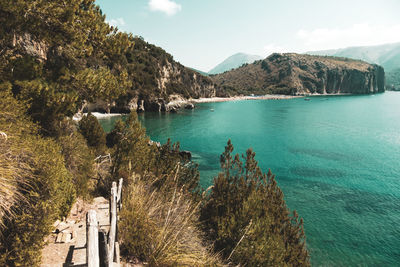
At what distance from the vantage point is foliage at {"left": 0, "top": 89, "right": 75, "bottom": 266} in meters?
4.56

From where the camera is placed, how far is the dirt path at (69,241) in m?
5.34

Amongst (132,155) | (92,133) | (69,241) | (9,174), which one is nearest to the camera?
(9,174)

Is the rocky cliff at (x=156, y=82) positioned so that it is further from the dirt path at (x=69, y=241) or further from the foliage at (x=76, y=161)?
the dirt path at (x=69, y=241)

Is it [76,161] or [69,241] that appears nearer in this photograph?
[69,241]

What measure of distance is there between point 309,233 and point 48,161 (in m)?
16.2

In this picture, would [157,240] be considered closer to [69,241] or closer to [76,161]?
[69,241]

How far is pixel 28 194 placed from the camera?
529 cm

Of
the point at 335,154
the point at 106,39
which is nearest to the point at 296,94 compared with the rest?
the point at 335,154

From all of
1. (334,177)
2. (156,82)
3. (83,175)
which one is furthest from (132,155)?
(156,82)

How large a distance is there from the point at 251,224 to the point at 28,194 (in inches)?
270

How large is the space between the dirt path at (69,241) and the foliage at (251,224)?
414 centimetres

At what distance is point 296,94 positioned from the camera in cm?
17938

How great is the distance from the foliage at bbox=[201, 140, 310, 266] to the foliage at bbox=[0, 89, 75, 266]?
5134mm

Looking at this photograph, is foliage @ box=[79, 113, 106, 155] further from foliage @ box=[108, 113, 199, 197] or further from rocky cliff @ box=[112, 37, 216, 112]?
rocky cliff @ box=[112, 37, 216, 112]
